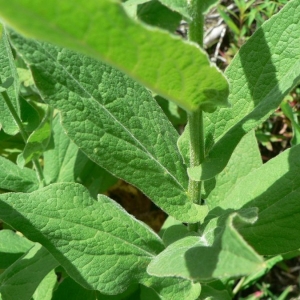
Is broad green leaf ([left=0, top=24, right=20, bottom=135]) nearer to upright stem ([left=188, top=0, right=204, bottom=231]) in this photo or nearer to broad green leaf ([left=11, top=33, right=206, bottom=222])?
broad green leaf ([left=11, top=33, right=206, bottom=222])

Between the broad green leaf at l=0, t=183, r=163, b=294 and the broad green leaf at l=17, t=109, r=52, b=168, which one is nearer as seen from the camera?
the broad green leaf at l=0, t=183, r=163, b=294

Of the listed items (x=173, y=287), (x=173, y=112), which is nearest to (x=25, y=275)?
(x=173, y=287)

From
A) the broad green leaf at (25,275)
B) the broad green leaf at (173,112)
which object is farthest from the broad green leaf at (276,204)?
the broad green leaf at (173,112)

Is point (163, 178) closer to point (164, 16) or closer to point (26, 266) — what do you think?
point (26, 266)

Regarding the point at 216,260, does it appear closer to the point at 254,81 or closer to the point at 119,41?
the point at 119,41

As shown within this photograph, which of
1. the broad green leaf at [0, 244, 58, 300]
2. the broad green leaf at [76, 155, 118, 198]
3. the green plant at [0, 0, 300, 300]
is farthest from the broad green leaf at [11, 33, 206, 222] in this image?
the broad green leaf at [76, 155, 118, 198]

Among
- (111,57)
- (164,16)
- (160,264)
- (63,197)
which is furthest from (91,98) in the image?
(164,16)

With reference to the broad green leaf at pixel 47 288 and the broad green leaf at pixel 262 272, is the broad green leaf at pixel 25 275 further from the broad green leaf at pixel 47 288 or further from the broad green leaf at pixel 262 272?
the broad green leaf at pixel 262 272
